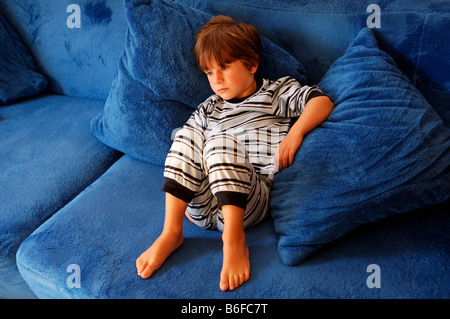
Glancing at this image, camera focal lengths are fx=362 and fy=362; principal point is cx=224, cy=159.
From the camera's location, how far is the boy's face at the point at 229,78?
105 cm

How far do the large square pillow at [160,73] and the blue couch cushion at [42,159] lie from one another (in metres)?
0.19

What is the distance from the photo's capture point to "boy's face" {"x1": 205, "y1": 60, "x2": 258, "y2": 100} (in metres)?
1.05

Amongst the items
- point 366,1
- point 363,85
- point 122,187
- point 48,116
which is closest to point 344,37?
point 366,1

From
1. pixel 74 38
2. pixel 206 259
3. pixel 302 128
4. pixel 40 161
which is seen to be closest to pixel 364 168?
pixel 302 128

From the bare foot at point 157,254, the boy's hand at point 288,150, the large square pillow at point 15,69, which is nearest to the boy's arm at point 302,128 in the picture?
the boy's hand at point 288,150

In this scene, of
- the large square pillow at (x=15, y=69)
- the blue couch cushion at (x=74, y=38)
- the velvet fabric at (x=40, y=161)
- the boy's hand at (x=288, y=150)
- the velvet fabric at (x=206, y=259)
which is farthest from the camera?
the large square pillow at (x=15, y=69)

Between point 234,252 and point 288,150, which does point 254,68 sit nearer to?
point 288,150

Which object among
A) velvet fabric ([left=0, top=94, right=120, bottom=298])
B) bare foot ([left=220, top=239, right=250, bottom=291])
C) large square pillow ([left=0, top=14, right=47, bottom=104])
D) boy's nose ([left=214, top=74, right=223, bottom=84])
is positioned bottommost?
velvet fabric ([left=0, top=94, right=120, bottom=298])

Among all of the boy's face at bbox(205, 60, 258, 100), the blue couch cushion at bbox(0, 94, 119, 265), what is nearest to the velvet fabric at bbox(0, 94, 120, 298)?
the blue couch cushion at bbox(0, 94, 119, 265)

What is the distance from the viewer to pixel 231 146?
36.9 inches

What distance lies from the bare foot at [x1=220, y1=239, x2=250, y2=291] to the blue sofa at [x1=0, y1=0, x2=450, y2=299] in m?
0.02

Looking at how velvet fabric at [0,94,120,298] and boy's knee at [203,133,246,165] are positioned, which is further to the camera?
velvet fabric at [0,94,120,298]

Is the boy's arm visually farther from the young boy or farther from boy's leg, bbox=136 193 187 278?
boy's leg, bbox=136 193 187 278

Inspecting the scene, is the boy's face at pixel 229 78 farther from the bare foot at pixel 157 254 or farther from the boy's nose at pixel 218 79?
the bare foot at pixel 157 254
